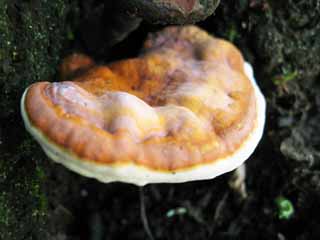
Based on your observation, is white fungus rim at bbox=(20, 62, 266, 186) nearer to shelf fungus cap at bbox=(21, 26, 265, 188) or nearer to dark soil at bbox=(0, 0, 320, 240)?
shelf fungus cap at bbox=(21, 26, 265, 188)

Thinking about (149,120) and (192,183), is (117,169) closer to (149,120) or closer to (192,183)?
(149,120)

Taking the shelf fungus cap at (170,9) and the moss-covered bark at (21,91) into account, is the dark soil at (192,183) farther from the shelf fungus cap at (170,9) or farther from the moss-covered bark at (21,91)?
the shelf fungus cap at (170,9)

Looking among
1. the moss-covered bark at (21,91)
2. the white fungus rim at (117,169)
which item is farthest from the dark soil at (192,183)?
the white fungus rim at (117,169)

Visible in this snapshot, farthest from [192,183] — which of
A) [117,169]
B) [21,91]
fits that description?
[117,169]

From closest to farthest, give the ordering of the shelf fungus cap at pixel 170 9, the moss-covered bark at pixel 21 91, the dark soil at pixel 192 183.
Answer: the shelf fungus cap at pixel 170 9 → the moss-covered bark at pixel 21 91 → the dark soil at pixel 192 183

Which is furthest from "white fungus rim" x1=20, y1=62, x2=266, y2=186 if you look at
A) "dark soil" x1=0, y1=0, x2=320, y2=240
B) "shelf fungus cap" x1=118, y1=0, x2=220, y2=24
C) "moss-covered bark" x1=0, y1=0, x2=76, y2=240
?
"shelf fungus cap" x1=118, y1=0, x2=220, y2=24

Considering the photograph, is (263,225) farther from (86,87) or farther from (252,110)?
(86,87)
